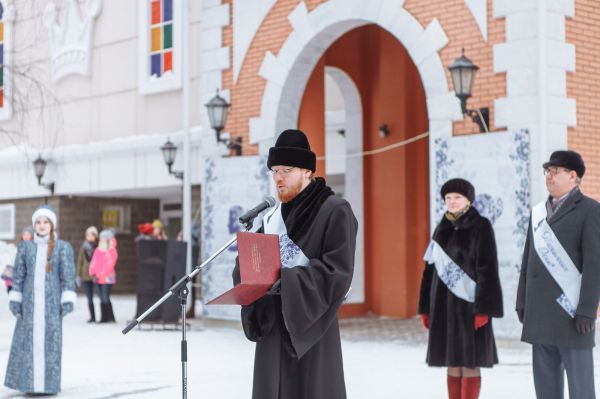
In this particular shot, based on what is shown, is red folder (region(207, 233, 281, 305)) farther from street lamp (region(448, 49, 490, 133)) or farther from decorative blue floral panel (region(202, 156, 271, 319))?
decorative blue floral panel (region(202, 156, 271, 319))

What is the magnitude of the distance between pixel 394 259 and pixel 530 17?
5643mm

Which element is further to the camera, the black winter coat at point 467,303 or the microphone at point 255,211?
the black winter coat at point 467,303

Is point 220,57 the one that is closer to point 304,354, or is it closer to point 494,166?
point 494,166

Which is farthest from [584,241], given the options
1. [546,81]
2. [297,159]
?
[546,81]

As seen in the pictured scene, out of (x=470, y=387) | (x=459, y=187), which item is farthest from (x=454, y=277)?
(x=470, y=387)

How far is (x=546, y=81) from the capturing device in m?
11.3

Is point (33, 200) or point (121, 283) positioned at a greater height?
point (33, 200)

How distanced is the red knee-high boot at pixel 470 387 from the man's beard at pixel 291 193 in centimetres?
282

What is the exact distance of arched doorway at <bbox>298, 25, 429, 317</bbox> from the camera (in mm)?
15883

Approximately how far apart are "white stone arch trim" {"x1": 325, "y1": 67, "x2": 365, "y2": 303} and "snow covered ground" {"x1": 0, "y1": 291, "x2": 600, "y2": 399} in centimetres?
269

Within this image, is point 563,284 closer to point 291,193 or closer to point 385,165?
point 291,193

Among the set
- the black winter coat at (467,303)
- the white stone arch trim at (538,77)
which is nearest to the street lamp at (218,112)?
the white stone arch trim at (538,77)

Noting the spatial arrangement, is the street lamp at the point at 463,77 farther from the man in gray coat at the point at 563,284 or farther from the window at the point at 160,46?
the window at the point at 160,46

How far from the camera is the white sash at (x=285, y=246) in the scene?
4.36 metres
